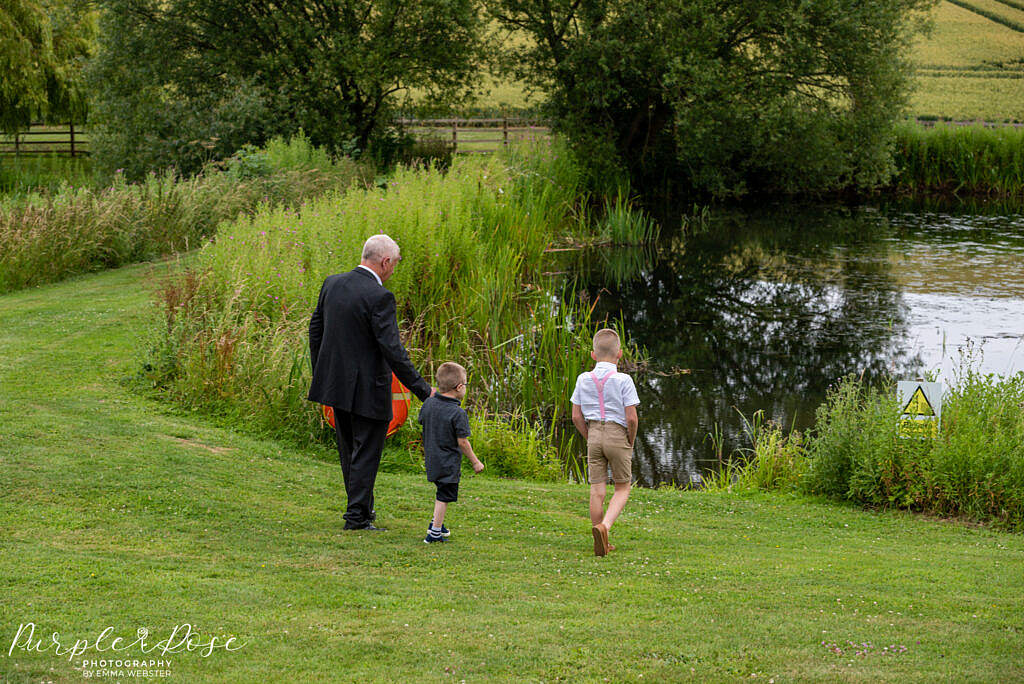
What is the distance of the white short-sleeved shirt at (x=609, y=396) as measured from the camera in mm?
6801

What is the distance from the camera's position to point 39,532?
607 cm

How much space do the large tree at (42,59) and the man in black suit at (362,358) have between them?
26.4 metres

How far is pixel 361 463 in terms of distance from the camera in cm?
684

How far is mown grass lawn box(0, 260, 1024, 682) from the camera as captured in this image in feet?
15.1

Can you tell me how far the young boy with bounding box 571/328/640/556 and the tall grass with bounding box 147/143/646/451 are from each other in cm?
355

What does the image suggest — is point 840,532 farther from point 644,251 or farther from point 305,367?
point 644,251

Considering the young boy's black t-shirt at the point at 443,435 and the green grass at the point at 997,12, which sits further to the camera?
the green grass at the point at 997,12

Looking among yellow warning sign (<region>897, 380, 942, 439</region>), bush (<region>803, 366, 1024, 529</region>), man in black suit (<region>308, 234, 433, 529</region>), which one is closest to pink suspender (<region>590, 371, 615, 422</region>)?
man in black suit (<region>308, 234, 433, 529</region>)

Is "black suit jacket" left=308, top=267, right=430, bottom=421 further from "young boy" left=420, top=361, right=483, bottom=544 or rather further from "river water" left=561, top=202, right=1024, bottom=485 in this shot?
"river water" left=561, top=202, right=1024, bottom=485

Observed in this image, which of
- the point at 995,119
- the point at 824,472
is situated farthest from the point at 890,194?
the point at 824,472

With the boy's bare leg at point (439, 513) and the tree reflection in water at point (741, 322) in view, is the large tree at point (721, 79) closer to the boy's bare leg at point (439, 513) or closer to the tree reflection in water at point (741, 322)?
the tree reflection in water at point (741, 322)

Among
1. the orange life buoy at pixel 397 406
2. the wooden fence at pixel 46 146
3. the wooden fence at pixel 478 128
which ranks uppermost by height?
the wooden fence at pixel 478 128

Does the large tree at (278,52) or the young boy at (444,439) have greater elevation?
the large tree at (278,52)

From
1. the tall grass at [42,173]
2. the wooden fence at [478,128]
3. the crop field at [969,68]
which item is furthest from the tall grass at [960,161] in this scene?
the tall grass at [42,173]
